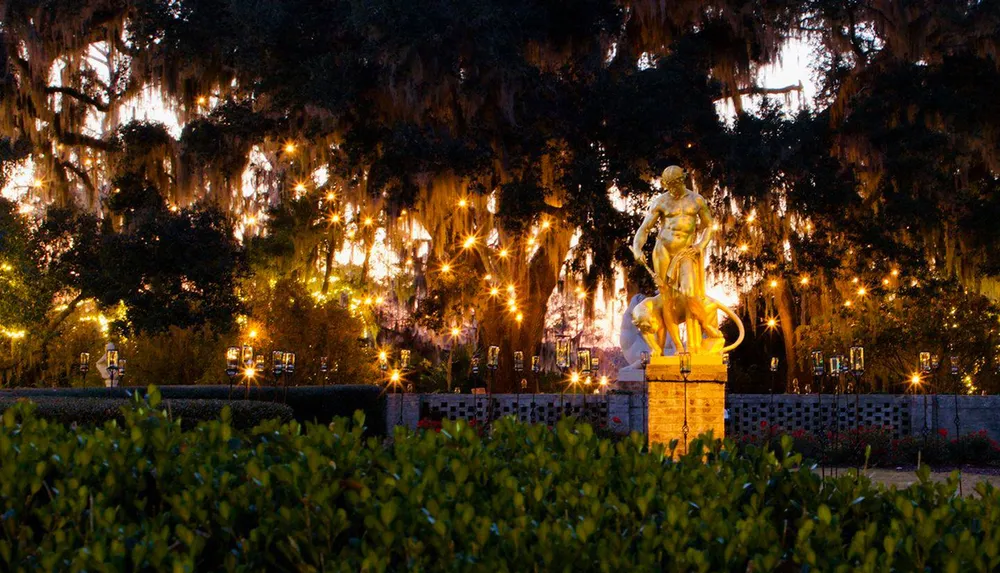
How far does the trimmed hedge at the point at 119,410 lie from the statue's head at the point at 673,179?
5.68 metres

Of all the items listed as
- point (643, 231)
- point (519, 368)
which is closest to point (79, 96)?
point (519, 368)

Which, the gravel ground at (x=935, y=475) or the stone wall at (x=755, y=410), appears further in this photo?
the stone wall at (x=755, y=410)

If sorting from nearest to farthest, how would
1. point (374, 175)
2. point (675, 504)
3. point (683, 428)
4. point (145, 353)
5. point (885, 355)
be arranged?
1. point (675, 504)
2. point (683, 428)
3. point (374, 175)
4. point (145, 353)
5. point (885, 355)

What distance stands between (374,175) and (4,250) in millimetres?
7380

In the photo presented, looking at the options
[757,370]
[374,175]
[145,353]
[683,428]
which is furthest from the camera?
[757,370]

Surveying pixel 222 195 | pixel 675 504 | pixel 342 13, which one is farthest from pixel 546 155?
pixel 675 504

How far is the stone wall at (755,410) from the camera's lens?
63.4 feet

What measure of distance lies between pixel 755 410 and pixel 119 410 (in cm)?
1317

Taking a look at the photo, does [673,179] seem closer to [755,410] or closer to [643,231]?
[643,231]

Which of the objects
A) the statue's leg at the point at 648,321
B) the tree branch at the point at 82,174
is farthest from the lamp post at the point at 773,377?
the tree branch at the point at 82,174

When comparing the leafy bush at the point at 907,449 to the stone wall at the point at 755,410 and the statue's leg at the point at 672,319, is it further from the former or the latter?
the statue's leg at the point at 672,319

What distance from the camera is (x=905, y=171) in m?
21.2

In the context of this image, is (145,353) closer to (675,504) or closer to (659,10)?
(659,10)

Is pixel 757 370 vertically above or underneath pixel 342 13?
underneath
